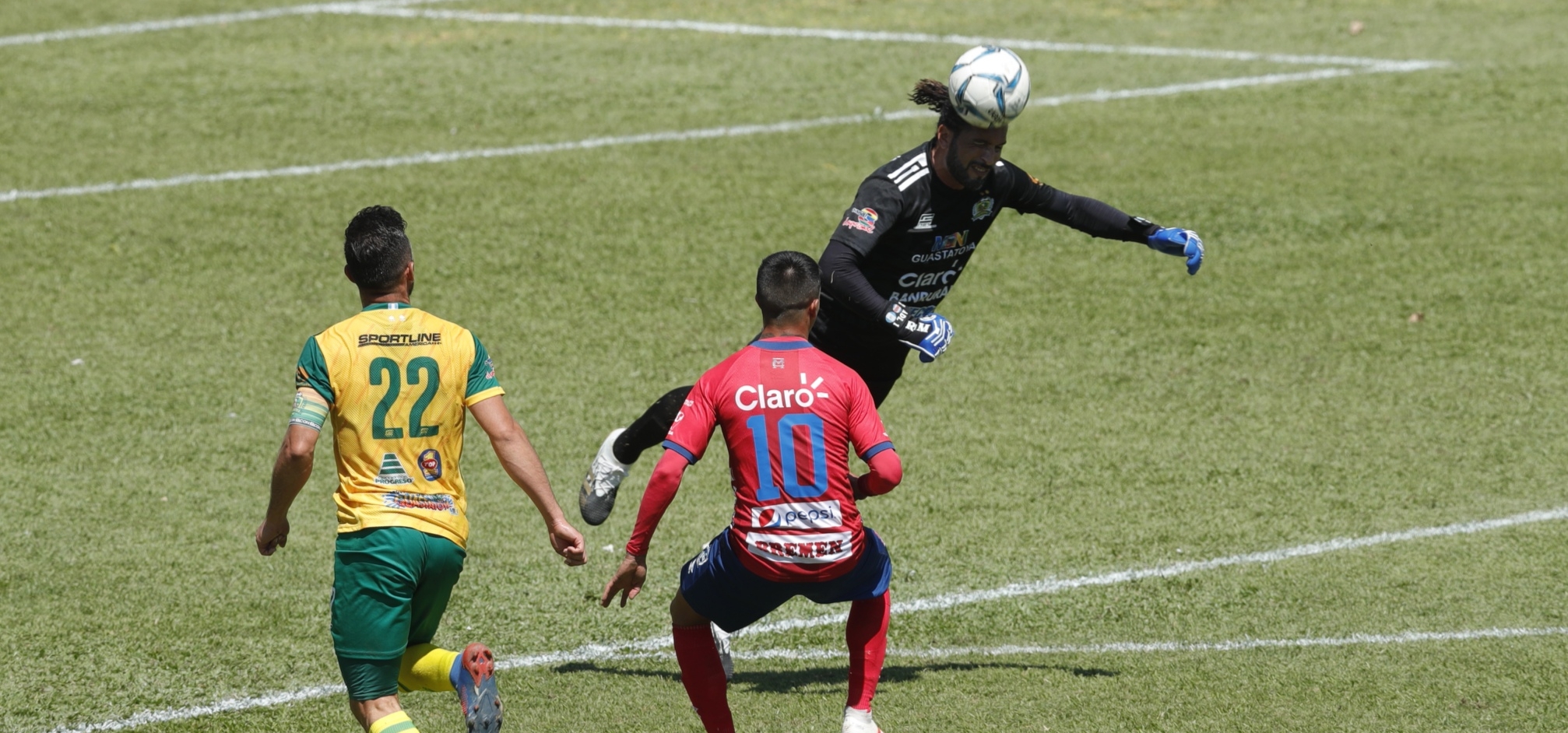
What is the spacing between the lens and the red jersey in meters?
5.61

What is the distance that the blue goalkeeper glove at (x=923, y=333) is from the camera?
6.64 m

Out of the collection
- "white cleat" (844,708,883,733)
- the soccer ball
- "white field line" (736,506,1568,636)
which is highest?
the soccer ball

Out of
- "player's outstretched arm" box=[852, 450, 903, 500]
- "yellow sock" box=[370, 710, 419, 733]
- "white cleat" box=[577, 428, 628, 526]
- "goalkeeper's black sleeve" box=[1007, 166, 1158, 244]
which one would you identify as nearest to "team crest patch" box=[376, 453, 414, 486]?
"yellow sock" box=[370, 710, 419, 733]

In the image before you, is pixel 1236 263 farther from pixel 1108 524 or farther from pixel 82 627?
pixel 82 627

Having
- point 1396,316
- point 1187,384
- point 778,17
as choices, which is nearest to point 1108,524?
point 1187,384

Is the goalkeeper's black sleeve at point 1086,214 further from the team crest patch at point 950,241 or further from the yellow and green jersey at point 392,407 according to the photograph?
the yellow and green jersey at point 392,407

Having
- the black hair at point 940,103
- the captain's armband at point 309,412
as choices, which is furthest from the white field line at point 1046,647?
the black hair at point 940,103

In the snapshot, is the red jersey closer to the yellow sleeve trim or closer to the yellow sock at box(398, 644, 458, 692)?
the yellow sleeve trim

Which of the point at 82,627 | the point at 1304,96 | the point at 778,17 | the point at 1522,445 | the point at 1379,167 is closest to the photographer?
the point at 82,627

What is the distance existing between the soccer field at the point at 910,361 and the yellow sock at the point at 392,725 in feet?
4.22

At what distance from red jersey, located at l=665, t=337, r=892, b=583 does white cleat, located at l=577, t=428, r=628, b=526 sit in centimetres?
224

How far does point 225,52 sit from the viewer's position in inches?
734

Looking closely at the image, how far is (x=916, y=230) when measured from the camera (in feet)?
24.2

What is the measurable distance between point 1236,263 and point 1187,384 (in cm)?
246
